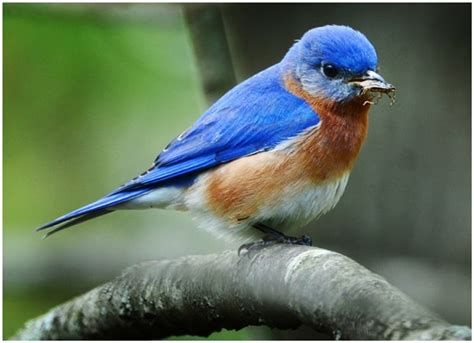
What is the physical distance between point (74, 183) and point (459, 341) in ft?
13.5

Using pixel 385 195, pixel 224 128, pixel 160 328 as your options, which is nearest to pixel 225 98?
pixel 224 128

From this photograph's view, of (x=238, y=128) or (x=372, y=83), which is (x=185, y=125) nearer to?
(x=238, y=128)

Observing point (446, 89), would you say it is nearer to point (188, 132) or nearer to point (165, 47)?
point (188, 132)

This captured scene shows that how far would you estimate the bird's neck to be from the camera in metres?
4.20

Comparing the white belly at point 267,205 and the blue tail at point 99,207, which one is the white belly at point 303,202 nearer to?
the white belly at point 267,205

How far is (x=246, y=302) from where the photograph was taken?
3172mm

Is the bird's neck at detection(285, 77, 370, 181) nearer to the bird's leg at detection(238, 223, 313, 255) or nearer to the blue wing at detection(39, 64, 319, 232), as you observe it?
the blue wing at detection(39, 64, 319, 232)

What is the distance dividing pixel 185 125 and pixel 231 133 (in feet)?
5.82

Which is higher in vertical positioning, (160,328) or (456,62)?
(456,62)

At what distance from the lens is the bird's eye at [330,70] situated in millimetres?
4215

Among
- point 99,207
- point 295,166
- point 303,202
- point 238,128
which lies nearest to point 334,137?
point 295,166

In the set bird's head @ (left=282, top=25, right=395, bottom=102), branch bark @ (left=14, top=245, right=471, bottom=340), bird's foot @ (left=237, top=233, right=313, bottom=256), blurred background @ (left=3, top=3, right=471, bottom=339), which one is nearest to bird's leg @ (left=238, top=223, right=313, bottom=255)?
bird's foot @ (left=237, top=233, right=313, bottom=256)

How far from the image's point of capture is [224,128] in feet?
14.6

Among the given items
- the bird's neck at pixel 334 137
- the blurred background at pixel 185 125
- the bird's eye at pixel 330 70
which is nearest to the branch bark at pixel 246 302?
the bird's neck at pixel 334 137
